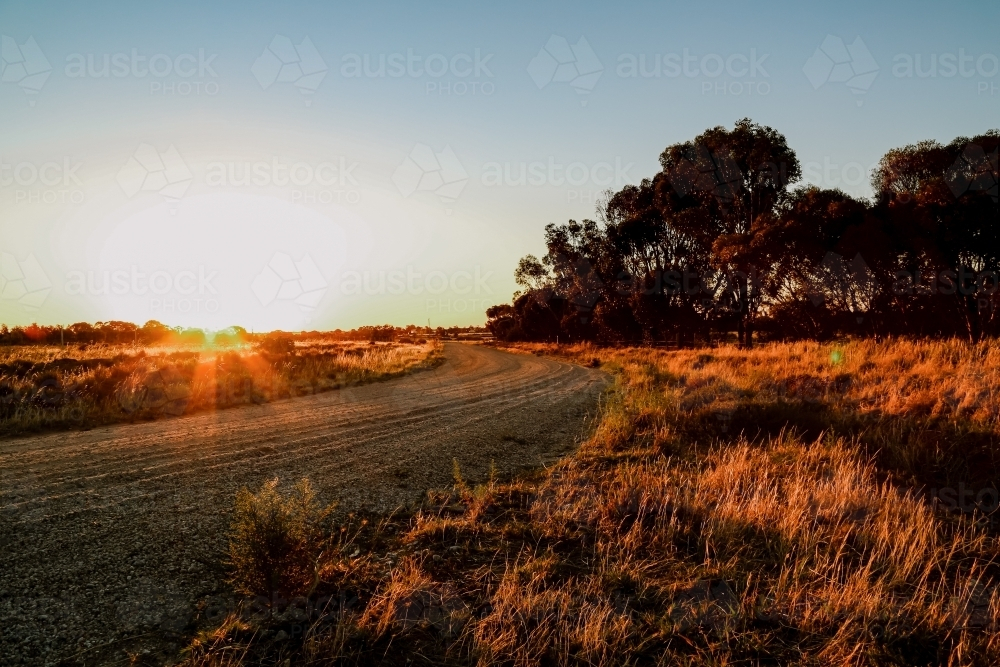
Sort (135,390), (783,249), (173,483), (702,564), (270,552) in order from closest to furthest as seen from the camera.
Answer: (270,552), (702,564), (173,483), (135,390), (783,249)

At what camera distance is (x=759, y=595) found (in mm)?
4086

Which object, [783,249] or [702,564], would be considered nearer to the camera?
[702,564]

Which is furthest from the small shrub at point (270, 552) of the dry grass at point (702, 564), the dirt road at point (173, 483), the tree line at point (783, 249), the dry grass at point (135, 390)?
the tree line at point (783, 249)

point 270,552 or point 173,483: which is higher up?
point 270,552

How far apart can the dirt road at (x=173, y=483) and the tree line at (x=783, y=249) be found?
687 inches

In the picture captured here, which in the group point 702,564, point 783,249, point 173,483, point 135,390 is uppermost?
point 783,249

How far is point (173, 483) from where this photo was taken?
266 inches

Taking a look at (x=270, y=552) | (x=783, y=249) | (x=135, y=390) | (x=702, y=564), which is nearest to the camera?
(x=270, y=552)

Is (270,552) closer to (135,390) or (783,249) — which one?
(135,390)

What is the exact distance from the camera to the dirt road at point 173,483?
3.72 m

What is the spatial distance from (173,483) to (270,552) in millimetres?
3605

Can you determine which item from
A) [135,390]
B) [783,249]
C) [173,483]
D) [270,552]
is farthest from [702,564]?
[783,249]

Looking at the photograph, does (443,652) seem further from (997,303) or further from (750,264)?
(750,264)

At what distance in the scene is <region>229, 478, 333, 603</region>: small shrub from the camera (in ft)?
13.2
